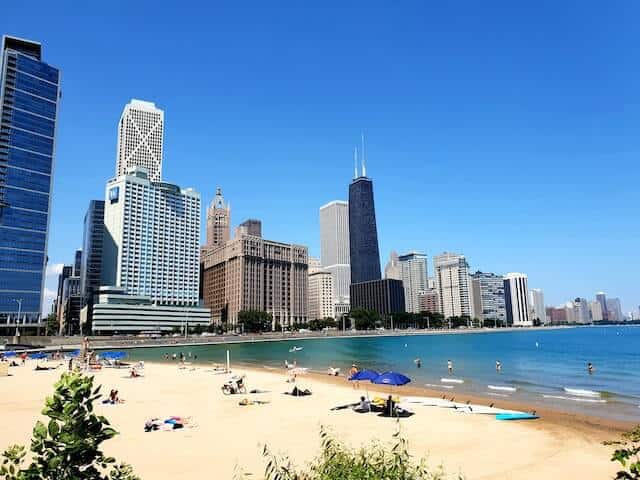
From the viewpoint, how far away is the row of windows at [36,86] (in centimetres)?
16975

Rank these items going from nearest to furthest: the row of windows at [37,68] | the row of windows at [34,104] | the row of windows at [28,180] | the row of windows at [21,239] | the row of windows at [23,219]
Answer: the row of windows at [23,219]
the row of windows at [21,239]
the row of windows at [28,180]
the row of windows at [34,104]
the row of windows at [37,68]

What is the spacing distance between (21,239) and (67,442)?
625 ft

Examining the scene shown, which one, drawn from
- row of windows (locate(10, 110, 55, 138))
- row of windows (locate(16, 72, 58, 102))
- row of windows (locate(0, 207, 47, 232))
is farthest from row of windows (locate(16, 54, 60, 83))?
row of windows (locate(0, 207, 47, 232))

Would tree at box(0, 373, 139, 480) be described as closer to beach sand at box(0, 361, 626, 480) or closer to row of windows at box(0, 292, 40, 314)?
beach sand at box(0, 361, 626, 480)

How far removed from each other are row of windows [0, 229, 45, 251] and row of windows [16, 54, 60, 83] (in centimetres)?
6347

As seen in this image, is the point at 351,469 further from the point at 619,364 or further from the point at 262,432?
the point at 619,364

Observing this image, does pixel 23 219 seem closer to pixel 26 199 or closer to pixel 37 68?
pixel 26 199

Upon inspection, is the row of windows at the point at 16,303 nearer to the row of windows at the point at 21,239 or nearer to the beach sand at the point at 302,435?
the row of windows at the point at 21,239

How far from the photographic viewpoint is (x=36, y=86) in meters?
174

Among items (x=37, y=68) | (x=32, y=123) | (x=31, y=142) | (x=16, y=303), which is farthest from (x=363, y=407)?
(x=37, y=68)

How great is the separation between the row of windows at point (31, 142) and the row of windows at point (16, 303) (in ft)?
179

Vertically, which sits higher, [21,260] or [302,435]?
[21,260]

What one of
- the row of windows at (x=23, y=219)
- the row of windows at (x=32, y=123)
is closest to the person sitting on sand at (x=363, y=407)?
the row of windows at (x=23, y=219)

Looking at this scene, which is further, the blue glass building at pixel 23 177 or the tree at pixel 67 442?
the blue glass building at pixel 23 177
